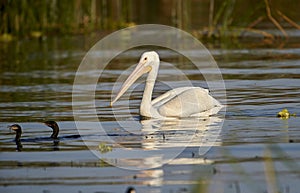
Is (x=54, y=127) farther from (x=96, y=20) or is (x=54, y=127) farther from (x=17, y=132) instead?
(x=96, y=20)

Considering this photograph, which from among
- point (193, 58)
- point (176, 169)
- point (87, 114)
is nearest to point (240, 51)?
point (193, 58)

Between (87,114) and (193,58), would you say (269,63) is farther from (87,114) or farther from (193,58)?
(87,114)

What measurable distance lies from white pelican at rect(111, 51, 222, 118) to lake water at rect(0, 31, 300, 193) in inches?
9.8

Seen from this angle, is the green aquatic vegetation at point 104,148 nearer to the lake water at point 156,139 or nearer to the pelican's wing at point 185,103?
the lake water at point 156,139

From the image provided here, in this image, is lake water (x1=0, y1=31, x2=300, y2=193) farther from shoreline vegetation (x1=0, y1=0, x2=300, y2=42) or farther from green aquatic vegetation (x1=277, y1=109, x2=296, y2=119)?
shoreline vegetation (x1=0, y1=0, x2=300, y2=42)

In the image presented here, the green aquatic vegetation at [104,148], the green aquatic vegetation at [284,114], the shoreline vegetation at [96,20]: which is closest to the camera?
the green aquatic vegetation at [104,148]

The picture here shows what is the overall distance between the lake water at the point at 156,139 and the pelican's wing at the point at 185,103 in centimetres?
35

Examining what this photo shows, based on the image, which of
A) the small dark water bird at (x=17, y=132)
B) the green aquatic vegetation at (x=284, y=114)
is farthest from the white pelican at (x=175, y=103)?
the small dark water bird at (x=17, y=132)

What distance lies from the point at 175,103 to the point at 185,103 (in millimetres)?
159

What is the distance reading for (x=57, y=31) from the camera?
78.1ft

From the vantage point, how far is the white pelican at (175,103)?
11.4 metres

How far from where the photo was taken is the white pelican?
1142 cm

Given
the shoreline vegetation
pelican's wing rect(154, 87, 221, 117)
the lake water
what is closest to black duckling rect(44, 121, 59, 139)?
the lake water

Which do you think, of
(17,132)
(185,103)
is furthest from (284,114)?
(17,132)
